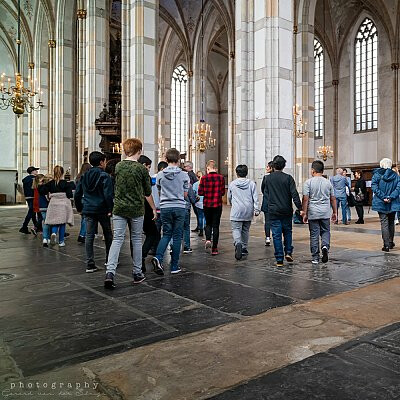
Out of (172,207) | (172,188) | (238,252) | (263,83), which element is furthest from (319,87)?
(172,207)

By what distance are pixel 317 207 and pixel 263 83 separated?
24.1 ft

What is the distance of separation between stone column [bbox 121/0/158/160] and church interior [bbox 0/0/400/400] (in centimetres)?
5

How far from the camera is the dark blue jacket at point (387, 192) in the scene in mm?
7504

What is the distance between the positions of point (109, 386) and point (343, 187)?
38.4 ft

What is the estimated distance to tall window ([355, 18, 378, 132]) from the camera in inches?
1133

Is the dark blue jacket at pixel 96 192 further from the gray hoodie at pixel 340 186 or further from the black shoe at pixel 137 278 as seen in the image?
the gray hoodie at pixel 340 186

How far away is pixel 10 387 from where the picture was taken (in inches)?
92.0

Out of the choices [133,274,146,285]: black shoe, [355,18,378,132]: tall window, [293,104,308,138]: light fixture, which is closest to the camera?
[133,274,146,285]: black shoe

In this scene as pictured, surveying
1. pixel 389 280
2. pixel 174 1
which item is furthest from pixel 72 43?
pixel 389 280

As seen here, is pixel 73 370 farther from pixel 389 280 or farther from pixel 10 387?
pixel 389 280

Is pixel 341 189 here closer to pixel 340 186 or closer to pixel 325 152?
pixel 340 186

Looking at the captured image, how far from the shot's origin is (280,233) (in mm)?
6164

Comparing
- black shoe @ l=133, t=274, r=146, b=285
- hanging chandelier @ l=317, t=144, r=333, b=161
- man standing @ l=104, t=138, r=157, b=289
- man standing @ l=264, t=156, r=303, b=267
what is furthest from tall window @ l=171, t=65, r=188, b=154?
black shoe @ l=133, t=274, r=146, b=285

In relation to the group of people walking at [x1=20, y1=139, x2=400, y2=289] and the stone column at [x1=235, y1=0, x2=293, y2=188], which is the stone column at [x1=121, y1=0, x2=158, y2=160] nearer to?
the stone column at [x1=235, y1=0, x2=293, y2=188]
